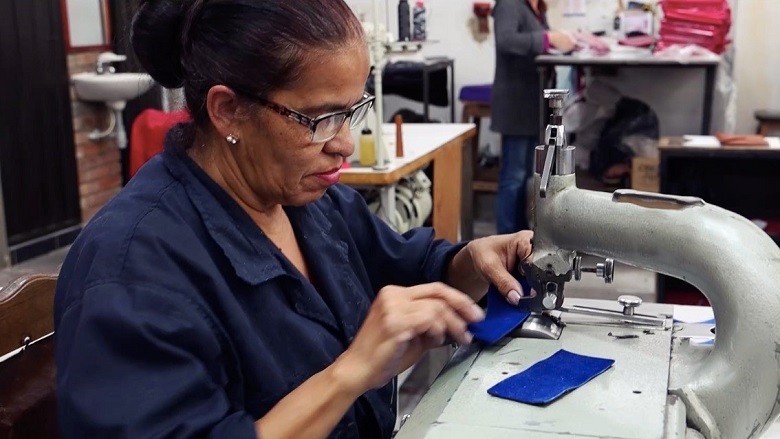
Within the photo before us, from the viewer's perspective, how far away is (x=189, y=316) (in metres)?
0.91

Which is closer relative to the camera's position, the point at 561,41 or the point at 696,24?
the point at 561,41

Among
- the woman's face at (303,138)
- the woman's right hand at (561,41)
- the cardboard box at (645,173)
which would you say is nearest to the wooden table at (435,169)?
the woman's right hand at (561,41)

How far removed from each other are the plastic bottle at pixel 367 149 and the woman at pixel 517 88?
4.75 ft

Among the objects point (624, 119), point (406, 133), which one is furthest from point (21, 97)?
point (624, 119)

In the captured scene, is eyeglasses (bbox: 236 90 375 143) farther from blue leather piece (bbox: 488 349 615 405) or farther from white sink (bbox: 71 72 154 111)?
white sink (bbox: 71 72 154 111)

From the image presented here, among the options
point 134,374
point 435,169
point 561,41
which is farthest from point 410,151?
point 134,374

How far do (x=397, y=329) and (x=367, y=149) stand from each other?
6.24ft

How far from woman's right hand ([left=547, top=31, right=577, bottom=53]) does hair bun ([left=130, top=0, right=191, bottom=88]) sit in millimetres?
3172

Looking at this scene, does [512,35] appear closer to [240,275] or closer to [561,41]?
[561,41]

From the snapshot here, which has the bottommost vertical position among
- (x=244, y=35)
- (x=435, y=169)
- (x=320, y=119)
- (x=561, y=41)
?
(x=435, y=169)

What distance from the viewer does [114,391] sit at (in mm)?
837

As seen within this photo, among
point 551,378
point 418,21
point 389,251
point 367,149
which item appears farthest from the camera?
point 418,21

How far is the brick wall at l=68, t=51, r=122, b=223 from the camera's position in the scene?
4734 mm

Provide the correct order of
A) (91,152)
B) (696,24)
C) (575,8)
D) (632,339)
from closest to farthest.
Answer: (632,339), (696,24), (91,152), (575,8)
